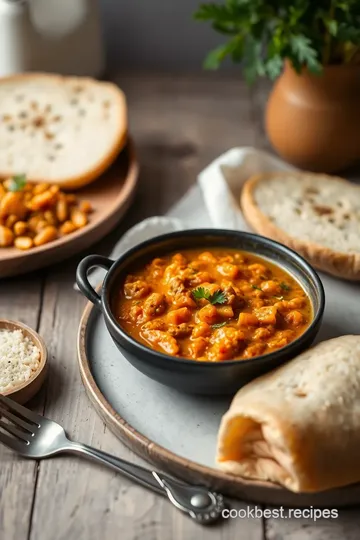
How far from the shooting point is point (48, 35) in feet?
15.4

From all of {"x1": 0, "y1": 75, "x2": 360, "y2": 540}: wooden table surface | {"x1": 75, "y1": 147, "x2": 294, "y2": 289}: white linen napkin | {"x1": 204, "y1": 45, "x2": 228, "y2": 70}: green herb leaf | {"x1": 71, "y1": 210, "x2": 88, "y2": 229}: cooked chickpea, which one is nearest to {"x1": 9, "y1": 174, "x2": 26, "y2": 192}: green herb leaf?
{"x1": 71, "y1": 210, "x2": 88, "y2": 229}: cooked chickpea

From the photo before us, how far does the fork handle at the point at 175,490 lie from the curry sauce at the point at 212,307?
40 centimetres

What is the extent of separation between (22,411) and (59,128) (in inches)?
77.7

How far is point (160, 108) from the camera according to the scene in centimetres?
512

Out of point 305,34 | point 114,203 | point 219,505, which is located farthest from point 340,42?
point 219,505

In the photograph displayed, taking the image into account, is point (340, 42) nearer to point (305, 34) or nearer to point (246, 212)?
point (305, 34)

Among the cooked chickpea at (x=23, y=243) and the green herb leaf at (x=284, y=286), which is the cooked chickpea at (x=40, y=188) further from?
the green herb leaf at (x=284, y=286)

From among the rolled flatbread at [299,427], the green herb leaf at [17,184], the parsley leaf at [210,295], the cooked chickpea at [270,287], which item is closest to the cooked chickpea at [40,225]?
the green herb leaf at [17,184]

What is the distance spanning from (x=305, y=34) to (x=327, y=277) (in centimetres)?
120

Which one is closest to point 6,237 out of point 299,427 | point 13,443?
point 13,443

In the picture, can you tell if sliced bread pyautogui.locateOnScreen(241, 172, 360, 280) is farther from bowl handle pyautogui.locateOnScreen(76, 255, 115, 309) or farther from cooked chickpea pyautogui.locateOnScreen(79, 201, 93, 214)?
bowl handle pyautogui.locateOnScreen(76, 255, 115, 309)

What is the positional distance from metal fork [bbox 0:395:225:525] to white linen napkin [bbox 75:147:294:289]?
2.95 ft

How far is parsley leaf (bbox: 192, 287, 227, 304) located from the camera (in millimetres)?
2951

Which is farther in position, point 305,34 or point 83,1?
point 83,1
